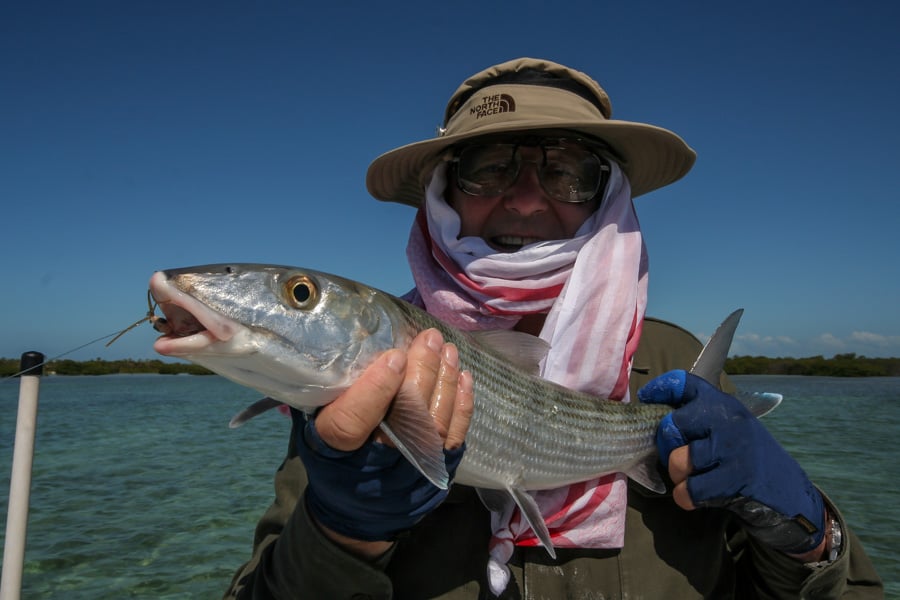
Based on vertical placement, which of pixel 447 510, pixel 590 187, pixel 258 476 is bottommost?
pixel 258 476

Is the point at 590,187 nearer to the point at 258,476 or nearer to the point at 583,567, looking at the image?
the point at 583,567

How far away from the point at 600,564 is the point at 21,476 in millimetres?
2450

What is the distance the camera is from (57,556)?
614 centimetres

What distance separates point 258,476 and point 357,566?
28.7 ft

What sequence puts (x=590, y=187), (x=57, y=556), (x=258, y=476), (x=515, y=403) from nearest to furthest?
(x=515, y=403)
(x=590, y=187)
(x=57, y=556)
(x=258, y=476)

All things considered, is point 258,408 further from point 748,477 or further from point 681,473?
point 748,477

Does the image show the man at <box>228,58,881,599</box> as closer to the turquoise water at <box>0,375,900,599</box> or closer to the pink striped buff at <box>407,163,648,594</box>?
the pink striped buff at <box>407,163,648,594</box>

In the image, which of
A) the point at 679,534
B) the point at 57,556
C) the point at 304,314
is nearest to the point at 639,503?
the point at 679,534

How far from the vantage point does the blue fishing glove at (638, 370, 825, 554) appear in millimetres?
2285

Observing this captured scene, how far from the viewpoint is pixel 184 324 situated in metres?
1.67

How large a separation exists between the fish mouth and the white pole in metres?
1.21

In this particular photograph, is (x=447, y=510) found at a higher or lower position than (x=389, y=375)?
lower

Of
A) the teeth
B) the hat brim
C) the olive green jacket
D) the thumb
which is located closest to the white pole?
the olive green jacket

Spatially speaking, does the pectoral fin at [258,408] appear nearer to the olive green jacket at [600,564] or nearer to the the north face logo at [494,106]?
the olive green jacket at [600,564]
